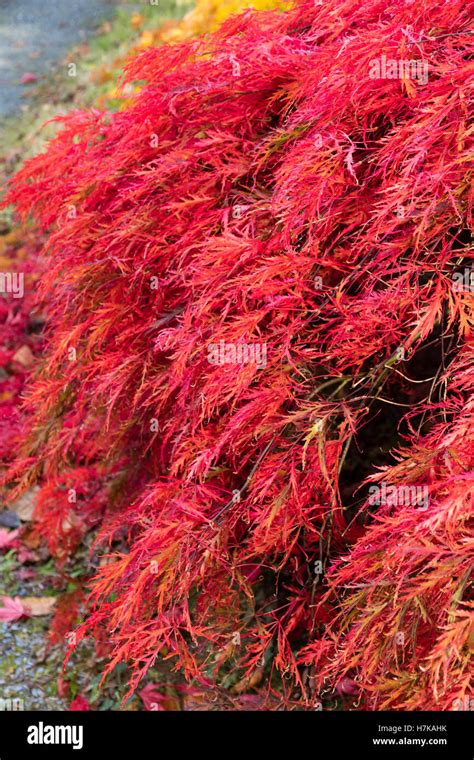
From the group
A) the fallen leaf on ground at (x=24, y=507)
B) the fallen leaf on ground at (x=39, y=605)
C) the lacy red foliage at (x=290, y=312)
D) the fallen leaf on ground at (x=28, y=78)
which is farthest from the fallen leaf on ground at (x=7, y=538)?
the fallen leaf on ground at (x=28, y=78)

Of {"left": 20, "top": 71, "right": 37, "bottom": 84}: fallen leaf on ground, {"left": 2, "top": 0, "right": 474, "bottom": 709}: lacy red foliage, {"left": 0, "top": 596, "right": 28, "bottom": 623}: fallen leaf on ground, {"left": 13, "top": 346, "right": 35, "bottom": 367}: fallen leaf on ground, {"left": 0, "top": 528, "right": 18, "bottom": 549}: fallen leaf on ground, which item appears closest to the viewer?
{"left": 2, "top": 0, "right": 474, "bottom": 709}: lacy red foliage

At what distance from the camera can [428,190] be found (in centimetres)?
103

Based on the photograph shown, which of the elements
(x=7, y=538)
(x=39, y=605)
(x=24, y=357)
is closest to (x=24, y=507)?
(x=7, y=538)

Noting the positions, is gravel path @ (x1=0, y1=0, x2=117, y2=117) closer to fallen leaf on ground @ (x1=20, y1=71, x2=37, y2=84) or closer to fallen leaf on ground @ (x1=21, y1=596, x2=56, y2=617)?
fallen leaf on ground @ (x1=20, y1=71, x2=37, y2=84)

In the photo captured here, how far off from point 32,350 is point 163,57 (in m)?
1.36

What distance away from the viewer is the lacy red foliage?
3.35ft

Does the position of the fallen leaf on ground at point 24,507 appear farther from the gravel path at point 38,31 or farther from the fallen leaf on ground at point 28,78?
the fallen leaf on ground at point 28,78

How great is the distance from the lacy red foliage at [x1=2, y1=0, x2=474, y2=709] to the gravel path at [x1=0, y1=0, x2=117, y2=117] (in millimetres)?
2712

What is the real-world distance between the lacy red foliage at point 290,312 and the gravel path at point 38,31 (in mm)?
2712

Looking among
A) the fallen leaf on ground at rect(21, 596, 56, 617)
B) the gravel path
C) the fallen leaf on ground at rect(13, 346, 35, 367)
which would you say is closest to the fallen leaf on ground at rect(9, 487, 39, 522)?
the fallen leaf on ground at rect(21, 596, 56, 617)

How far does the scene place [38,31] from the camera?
4.28 m

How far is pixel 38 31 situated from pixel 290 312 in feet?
12.3

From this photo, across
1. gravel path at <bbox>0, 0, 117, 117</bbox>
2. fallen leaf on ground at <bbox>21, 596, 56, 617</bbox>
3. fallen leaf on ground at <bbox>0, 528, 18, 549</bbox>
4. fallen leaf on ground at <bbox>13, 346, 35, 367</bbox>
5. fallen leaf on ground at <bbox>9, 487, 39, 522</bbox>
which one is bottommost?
fallen leaf on ground at <bbox>21, 596, 56, 617</bbox>
